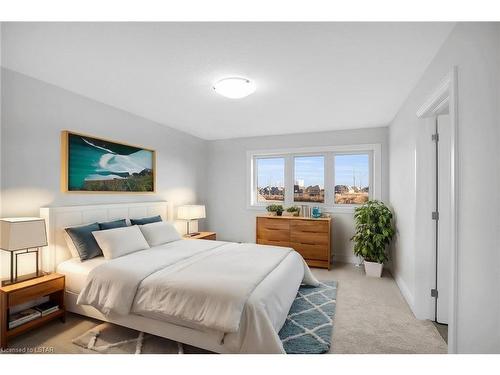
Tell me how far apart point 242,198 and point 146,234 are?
2.40 metres

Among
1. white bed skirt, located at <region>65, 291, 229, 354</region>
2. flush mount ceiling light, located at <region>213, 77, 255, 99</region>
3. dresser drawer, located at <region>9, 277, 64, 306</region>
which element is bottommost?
white bed skirt, located at <region>65, 291, 229, 354</region>

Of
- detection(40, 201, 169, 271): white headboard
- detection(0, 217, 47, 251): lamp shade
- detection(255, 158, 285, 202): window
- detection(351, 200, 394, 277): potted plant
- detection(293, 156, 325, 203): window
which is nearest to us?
detection(0, 217, 47, 251): lamp shade

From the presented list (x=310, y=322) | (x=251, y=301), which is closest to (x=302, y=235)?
(x=310, y=322)

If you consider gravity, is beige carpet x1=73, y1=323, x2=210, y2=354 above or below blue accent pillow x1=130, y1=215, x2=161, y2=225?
below

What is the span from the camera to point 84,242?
2.64m

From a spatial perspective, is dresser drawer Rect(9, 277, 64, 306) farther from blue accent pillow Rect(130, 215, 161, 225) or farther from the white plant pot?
the white plant pot

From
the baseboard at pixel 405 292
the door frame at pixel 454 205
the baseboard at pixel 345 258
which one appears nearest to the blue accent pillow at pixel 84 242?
the door frame at pixel 454 205

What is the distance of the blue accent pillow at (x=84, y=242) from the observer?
2.61m

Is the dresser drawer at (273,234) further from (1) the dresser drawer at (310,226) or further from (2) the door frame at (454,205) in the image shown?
(2) the door frame at (454,205)

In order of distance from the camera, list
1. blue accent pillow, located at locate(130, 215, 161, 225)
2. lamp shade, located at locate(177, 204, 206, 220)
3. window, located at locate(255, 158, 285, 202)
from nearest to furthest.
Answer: blue accent pillow, located at locate(130, 215, 161, 225), lamp shade, located at locate(177, 204, 206, 220), window, located at locate(255, 158, 285, 202)

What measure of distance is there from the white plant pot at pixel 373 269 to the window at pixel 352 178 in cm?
116

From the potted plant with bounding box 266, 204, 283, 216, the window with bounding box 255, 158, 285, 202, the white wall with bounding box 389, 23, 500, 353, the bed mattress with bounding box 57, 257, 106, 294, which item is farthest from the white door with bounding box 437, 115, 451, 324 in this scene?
the bed mattress with bounding box 57, 257, 106, 294

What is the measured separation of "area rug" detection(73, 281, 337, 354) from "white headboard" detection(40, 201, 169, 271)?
2.95ft

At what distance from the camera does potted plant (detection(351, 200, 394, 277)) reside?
3670 millimetres
